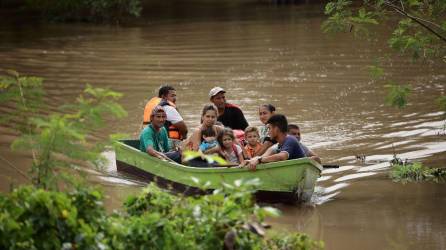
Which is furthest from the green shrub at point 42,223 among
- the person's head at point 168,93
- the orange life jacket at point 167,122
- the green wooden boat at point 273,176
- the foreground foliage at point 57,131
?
the person's head at point 168,93

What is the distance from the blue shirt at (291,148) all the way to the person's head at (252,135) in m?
1.10

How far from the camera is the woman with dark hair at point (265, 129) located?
11613 millimetres

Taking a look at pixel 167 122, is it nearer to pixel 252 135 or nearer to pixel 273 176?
pixel 252 135

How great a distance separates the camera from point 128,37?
1204 inches

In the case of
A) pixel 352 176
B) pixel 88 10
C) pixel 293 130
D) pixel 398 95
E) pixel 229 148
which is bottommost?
pixel 88 10

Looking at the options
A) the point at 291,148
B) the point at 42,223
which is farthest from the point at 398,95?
the point at 42,223

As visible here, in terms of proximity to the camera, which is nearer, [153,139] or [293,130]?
[293,130]

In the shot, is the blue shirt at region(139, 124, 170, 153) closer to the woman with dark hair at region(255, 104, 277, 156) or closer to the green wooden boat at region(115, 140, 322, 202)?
the green wooden boat at region(115, 140, 322, 202)

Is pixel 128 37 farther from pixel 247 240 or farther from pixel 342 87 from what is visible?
pixel 247 240

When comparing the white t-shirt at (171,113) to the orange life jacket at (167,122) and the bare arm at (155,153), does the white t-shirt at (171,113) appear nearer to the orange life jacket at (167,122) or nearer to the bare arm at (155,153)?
the orange life jacket at (167,122)

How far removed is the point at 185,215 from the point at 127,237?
506 millimetres

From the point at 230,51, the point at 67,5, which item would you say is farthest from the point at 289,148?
the point at 67,5

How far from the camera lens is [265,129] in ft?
41.0

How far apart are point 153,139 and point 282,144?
2228 mm
